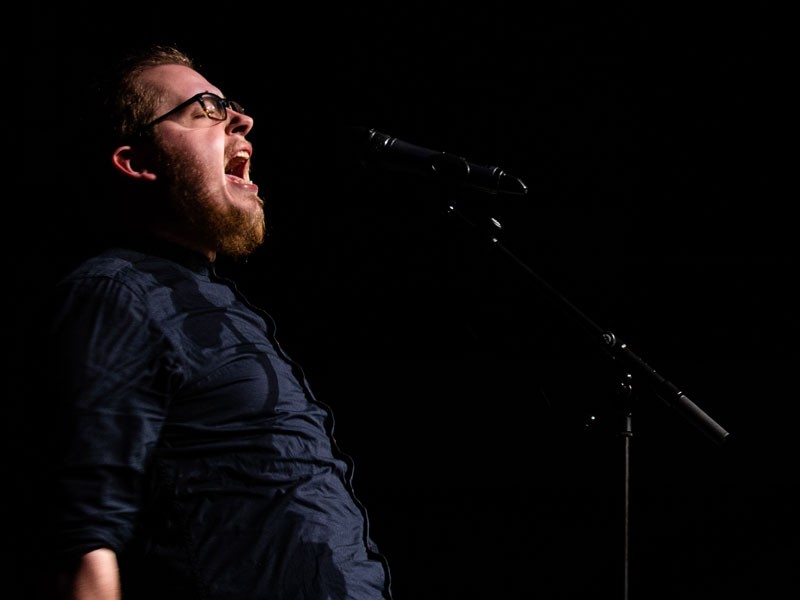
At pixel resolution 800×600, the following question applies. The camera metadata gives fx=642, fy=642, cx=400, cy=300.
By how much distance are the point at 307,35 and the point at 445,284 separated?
3.25 feet

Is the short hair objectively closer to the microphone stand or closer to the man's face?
the man's face

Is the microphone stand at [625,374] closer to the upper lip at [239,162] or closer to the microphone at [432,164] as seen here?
the microphone at [432,164]

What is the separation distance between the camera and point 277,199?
2250 millimetres

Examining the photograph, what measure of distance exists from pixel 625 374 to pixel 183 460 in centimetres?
93

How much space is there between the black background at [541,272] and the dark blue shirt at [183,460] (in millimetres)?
1147

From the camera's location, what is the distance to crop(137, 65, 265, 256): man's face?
1.28 metres

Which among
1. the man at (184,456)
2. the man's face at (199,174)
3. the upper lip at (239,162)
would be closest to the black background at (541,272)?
the upper lip at (239,162)

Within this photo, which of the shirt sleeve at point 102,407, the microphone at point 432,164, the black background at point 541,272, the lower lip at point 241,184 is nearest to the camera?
the shirt sleeve at point 102,407

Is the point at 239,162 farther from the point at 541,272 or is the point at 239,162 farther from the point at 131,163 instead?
the point at 541,272

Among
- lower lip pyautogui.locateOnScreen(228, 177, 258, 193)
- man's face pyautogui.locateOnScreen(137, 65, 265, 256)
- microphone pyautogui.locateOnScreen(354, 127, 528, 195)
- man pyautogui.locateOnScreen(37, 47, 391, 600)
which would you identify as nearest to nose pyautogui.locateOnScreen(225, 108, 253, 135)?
man's face pyautogui.locateOnScreen(137, 65, 265, 256)

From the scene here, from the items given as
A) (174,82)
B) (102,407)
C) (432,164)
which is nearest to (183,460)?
(102,407)

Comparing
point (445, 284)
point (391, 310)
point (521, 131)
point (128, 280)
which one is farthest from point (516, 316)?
point (128, 280)

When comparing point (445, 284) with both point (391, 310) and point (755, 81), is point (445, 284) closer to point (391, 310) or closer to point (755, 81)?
point (391, 310)

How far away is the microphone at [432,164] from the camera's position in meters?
1.24
